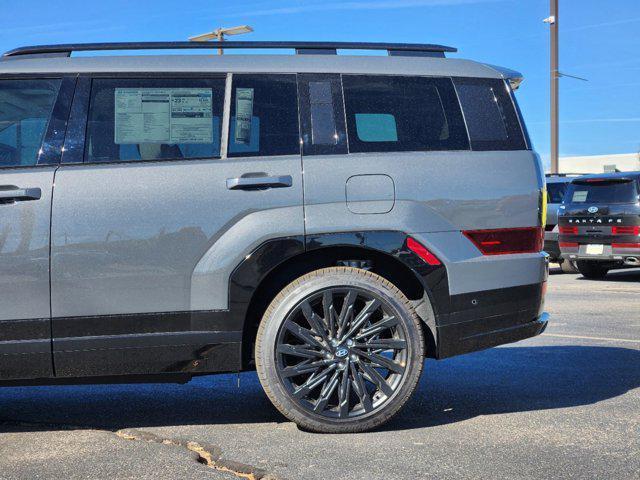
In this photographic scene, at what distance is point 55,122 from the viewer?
13.8 ft

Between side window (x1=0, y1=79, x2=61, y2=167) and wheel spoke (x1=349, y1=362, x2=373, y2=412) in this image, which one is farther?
wheel spoke (x1=349, y1=362, x2=373, y2=412)

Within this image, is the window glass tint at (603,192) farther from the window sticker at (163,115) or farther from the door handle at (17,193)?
the door handle at (17,193)

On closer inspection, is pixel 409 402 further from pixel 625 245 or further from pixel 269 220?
pixel 625 245

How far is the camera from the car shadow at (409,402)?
4664mm

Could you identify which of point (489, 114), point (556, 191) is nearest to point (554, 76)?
point (556, 191)

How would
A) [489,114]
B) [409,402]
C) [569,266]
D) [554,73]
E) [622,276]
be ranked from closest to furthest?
[489,114], [409,402], [622,276], [569,266], [554,73]

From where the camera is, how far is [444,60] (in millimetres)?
4629

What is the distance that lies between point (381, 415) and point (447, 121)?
1.64 m

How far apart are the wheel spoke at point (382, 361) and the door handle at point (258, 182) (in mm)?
955

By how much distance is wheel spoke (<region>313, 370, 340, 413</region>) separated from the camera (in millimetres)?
4242

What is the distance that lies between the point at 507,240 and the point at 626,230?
941 centimetres

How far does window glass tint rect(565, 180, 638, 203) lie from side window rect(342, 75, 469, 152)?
9.56m

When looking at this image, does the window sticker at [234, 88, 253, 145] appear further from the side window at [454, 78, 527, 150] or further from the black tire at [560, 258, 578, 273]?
the black tire at [560, 258, 578, 273]

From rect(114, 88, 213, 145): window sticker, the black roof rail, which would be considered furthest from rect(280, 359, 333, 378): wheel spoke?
the black roof rail
